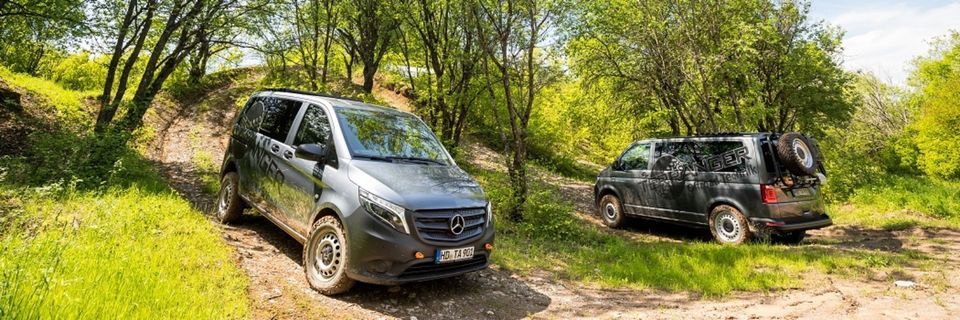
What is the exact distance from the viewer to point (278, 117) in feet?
18.3

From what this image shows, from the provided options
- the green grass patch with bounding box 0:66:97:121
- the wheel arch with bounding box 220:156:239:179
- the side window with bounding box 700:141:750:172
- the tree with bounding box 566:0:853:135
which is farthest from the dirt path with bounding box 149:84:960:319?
the green grass patch with bounding box 0:66:97:121

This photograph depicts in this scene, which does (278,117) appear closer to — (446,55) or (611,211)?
(611,211)

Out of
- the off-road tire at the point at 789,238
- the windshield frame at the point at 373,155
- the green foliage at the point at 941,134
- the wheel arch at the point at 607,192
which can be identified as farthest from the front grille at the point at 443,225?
the green foliage at the point at 941,134

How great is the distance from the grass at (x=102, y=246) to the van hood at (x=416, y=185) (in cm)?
141

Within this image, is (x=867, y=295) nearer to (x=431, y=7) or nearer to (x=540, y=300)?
(x=540, y=300)

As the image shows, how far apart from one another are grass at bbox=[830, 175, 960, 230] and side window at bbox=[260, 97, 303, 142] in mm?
12537

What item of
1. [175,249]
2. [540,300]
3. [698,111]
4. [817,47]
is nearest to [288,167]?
[175,249]

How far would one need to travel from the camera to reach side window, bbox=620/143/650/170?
9.27m

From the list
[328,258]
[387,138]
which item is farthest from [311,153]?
[328,258]

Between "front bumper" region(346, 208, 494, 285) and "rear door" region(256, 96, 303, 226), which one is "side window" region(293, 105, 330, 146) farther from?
"front bumper" region(346, 208, 494, 285)

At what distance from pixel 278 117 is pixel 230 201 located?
145 centimetres

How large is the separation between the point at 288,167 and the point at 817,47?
832 inches

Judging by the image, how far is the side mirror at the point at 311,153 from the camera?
175 inches

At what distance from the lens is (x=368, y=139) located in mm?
4820
